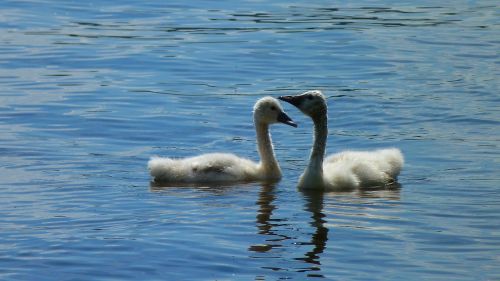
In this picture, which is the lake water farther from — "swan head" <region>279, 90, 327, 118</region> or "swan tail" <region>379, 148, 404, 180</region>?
"swan head" <region>279, 90, 327, 118</region>

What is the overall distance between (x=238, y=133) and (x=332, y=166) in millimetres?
2848

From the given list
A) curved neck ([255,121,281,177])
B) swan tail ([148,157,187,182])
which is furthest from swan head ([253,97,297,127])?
swan tail ([148,157,187,182])

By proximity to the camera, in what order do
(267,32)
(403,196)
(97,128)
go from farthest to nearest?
(267,32)
(97,128)
(403,196)

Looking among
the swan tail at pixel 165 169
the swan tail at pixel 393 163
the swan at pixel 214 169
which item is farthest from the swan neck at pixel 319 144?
the swan tail at pixel 165 169

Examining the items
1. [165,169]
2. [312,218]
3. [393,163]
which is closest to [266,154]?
[165,169]

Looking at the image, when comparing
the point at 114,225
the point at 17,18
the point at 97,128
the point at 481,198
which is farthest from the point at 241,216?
the point at 17,18

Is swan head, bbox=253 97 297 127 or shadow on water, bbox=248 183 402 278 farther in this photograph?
swan head, bbox=253 97 297 127

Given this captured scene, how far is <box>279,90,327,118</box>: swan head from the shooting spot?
14047 mm

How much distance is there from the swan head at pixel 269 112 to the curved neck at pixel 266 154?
0.09 metres

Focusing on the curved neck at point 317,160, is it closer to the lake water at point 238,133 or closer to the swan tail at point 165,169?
the lake water at point 238,133

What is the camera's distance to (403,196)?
1363cm

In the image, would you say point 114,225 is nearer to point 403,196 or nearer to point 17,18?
point 403,196

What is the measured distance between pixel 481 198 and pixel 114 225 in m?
3.86

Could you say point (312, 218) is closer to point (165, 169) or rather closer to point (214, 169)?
point (214, 169)
